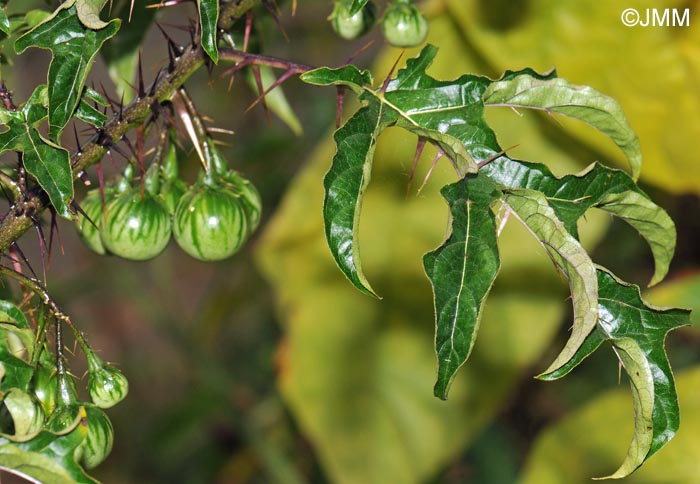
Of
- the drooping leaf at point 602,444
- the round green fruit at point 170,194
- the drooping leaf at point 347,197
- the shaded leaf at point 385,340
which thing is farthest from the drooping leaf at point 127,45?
the drooping leaf at point 602,444

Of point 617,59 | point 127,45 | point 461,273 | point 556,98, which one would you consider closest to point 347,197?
point 461,273

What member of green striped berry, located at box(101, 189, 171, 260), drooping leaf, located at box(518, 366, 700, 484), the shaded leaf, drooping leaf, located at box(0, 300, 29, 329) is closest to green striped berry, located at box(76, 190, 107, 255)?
green striped berry, located at box(101, 189, 171, 260)

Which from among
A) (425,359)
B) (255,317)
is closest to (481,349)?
(425,359)

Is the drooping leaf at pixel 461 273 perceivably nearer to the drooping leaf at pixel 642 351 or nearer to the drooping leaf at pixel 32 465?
the drooping leaf at pixel 642 351

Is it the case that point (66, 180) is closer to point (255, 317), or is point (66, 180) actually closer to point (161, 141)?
point (161, 141)

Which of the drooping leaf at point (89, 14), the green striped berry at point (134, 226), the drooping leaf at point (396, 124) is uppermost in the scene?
the drooping leaf at point (89, 14)

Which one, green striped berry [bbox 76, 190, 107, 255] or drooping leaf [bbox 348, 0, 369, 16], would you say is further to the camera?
green striped berry [bbox 76, 190, 107, 255]

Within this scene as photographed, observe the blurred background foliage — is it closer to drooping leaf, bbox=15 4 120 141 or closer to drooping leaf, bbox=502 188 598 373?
drooping leaf, bbox=15 4 120 141
